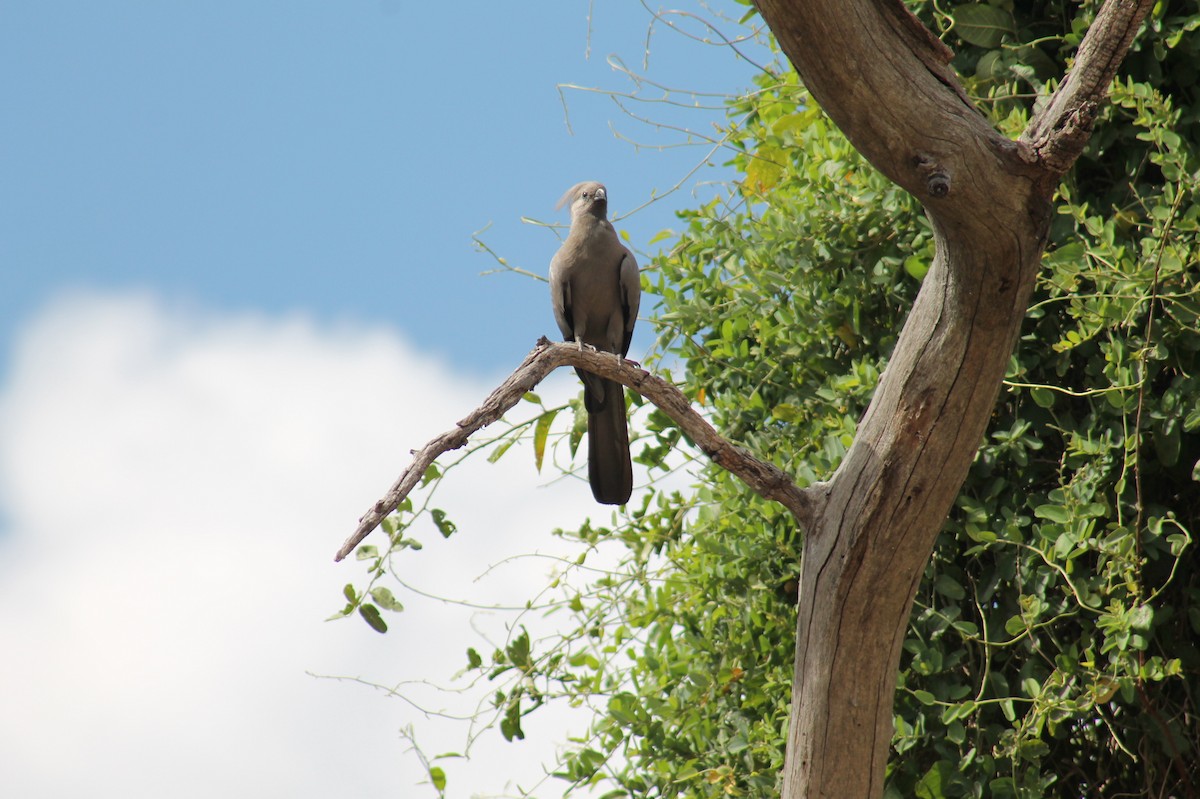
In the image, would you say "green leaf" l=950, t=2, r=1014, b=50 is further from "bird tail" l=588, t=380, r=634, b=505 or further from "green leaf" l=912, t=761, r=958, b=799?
"green leaf" l=912, t=761, r=958, b=799

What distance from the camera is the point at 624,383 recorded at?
109 inches

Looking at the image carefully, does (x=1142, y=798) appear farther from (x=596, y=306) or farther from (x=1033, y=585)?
(x=596, y=306)

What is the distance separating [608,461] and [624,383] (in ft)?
1.91

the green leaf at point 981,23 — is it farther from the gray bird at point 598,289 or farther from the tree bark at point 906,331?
the gray bird at point 598,289

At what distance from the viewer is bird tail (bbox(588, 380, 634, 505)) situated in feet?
10.8

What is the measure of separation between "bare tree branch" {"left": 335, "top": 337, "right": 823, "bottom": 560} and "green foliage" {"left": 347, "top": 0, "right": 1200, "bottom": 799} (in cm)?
27

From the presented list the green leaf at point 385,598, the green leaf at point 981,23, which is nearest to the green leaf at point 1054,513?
the green leaf at point 981,23

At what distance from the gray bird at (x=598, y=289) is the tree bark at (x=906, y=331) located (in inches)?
37.8

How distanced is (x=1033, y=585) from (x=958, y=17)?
1326mm

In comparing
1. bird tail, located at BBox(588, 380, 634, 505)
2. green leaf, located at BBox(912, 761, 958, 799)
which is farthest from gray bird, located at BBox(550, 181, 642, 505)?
green leaf, located at BBox(912, 761, 958, 799)

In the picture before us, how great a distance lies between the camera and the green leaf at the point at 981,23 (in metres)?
2.72

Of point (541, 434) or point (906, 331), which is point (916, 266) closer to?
point (906, 331)

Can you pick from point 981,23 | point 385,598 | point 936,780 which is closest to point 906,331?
point 981,23

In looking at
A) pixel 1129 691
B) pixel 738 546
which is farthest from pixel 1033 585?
pixel 738 546
